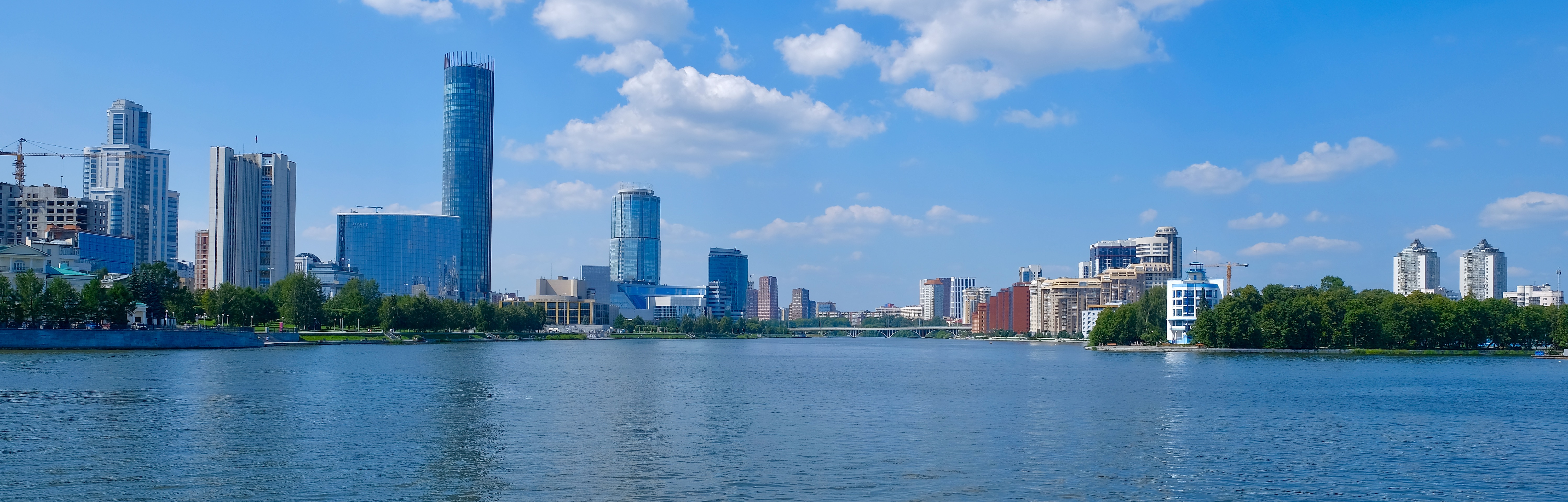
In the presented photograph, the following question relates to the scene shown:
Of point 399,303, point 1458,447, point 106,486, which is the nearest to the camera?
point 106,486

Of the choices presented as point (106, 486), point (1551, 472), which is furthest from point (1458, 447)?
point (106, 486)

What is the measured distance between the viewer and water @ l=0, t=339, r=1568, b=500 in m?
30.0

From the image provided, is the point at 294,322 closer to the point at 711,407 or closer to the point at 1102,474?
the point at 711,407

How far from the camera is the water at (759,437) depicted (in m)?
30.0

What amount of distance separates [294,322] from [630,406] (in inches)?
4648

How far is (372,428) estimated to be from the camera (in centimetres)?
4166

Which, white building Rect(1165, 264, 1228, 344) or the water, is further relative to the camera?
white building Rect(1165, 264, 1228, 344)

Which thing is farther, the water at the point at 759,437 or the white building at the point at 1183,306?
the white building at the point at 1183,306

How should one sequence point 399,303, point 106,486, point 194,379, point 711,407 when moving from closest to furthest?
point 106,486 < point 711,407 < point 194,379 < point 399,303

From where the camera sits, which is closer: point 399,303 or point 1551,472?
point 1551,472

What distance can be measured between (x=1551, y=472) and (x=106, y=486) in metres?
39.8

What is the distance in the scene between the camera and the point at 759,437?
40656 mm

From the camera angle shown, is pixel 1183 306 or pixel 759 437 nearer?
pixel 759 437

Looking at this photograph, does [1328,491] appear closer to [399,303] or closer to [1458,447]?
[1458,447]
